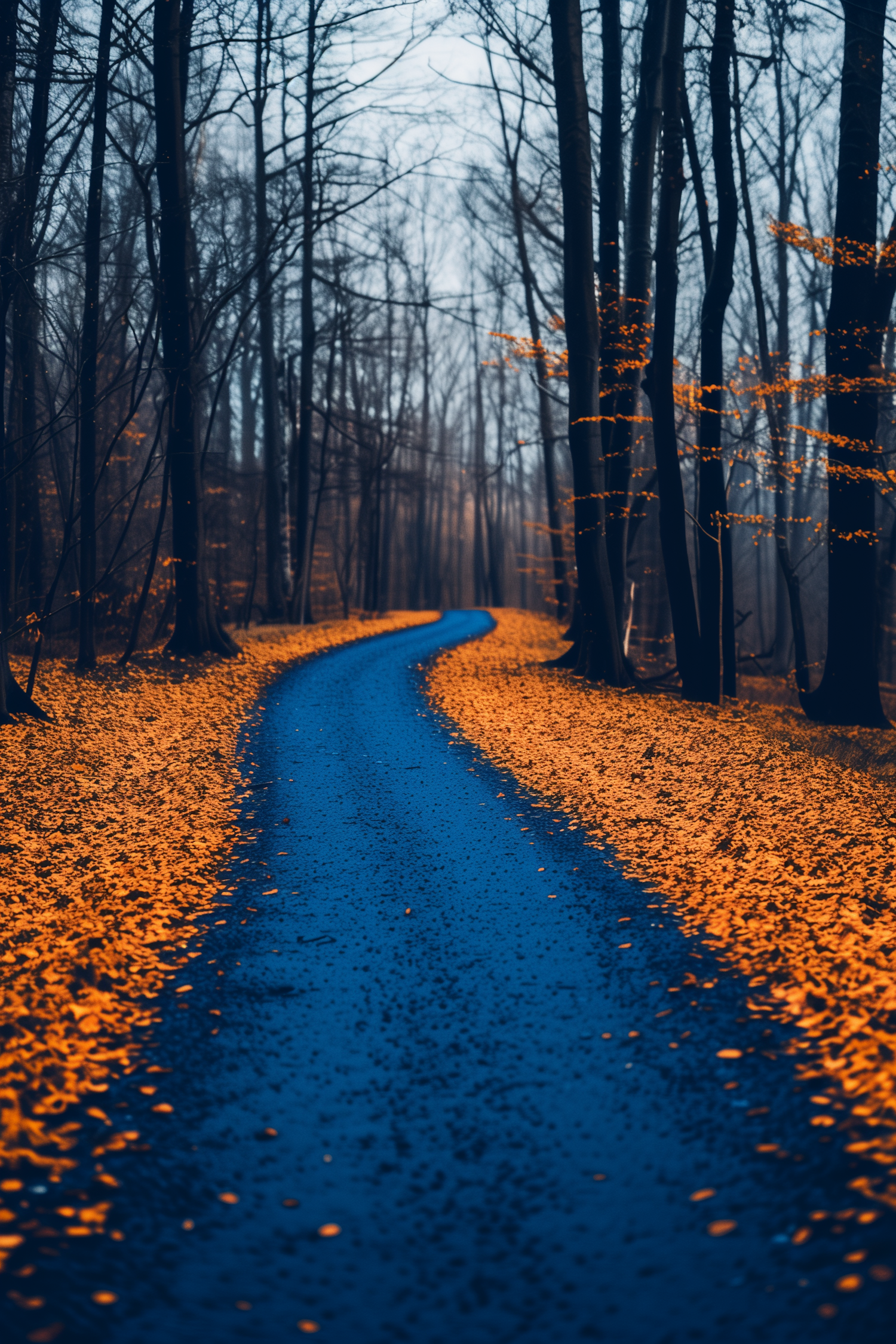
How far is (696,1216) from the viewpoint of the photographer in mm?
2436

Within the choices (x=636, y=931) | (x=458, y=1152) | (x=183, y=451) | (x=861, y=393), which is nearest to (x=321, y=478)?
(x=183, y=451)

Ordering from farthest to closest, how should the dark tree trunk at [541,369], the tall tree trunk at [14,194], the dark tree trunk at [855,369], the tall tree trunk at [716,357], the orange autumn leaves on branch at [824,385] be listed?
the dark tree trunk at [541,369] → the tall tree trunk at [716,357] → the dark tree trunk at [855,369] → the orange autumn leaves on branch at [824,385] → the tall tree trunk at [14,194]

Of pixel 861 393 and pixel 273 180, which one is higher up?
pixel 273 180

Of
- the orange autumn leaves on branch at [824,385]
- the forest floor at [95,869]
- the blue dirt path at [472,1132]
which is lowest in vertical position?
the blue dirt path at [472,1132]

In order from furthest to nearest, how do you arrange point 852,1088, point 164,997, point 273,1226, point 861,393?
point 861,393 → point 164,997 → point 852,1088 → point 273,1226

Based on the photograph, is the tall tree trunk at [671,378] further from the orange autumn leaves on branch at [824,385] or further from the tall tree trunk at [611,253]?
the tall tree trunk at [611,253]

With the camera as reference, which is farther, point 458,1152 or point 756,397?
point 756,397

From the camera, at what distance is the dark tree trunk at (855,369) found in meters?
10.0

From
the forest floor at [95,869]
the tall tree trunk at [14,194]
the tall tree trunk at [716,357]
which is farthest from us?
the tall tree trunk at [716,357]

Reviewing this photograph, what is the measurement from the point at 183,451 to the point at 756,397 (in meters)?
Result: 8.89

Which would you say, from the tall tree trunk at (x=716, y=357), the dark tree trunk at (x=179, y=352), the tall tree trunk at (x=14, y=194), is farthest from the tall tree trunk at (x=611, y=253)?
the tall tree trunk at (x=14, y=194)

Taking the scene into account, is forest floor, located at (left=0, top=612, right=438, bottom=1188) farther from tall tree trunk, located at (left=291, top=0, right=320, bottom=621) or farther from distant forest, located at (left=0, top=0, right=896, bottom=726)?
tall tree trunk, located at (left=291, top=0, right=320, bottom=621)

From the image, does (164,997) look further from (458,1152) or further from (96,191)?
Answer: (96,191)

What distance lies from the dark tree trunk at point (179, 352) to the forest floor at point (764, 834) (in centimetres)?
474
